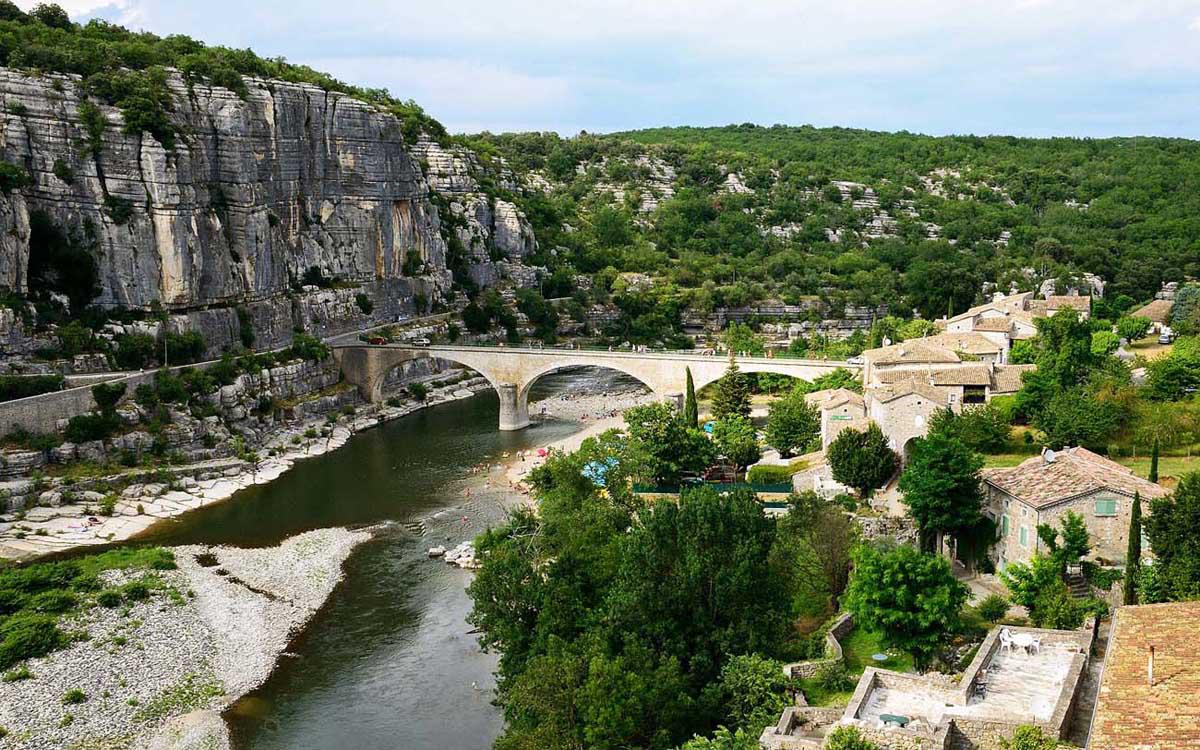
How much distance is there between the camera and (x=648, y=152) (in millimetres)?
130125

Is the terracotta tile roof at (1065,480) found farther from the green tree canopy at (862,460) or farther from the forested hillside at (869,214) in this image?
the forested hillside at (869,214)

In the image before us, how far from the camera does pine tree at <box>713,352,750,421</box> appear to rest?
4897 cm

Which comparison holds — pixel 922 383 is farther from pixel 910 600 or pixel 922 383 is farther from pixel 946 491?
pixel 910 600

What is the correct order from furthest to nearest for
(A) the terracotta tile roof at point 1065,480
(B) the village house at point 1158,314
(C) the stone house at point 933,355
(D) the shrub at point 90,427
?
(B) the village house at point 1158,314 < (D) the shrub at point 90,427 < (C) the stone house at point 933,355 < (A) the terracotta tile roof at point 1065,480

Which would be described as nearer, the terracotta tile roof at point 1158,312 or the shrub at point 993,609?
the shrub at point 993,609

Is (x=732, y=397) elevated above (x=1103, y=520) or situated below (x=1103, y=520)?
below

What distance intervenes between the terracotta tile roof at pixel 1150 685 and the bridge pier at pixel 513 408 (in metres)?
43.9

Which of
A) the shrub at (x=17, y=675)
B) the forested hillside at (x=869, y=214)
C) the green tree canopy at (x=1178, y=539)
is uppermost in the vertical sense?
the forested hillside at (x=869, y=214)

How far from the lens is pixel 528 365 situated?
58688 millimetres

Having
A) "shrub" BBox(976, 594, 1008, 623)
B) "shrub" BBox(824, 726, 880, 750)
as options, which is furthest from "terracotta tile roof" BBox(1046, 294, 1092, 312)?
"shrub" BBox(824, 726, 880, 750)

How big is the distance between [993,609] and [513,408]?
38.2 meters

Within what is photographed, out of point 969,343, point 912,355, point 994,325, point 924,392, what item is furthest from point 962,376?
point 994,325

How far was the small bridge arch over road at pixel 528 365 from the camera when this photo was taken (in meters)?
52.1

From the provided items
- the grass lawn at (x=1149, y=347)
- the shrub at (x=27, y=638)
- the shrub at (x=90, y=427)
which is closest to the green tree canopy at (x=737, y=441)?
the grass lawn at (x=1149, y=347)
